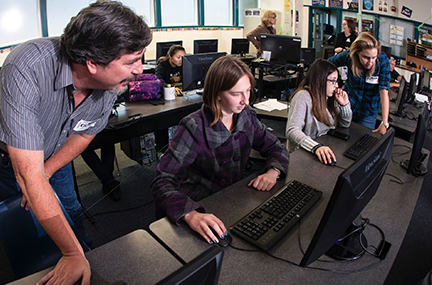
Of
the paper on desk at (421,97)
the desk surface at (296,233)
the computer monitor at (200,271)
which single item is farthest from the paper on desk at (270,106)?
the computer monitor at (200,271)

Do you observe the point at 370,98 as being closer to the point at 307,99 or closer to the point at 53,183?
the point at 307,99

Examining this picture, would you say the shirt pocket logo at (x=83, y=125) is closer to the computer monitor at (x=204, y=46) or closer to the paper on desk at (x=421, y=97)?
the paper on desk at (x=421, y=97)

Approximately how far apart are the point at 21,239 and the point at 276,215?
0.93 metres

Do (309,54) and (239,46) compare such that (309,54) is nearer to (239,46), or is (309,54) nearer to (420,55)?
(239,46)

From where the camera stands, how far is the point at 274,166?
142 cm

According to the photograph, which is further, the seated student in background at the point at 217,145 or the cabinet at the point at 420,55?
the cabinet at the point at 420,55

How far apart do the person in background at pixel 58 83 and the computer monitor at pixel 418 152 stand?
1179mm

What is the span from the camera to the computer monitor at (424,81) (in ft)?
11.7

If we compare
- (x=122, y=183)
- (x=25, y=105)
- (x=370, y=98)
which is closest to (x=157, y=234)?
(x=25, y=105)

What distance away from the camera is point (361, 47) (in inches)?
94.4

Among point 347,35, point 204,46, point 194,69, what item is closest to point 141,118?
point 194,69

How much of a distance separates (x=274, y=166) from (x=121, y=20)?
90 centimetres

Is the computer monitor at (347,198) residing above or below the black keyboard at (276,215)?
above

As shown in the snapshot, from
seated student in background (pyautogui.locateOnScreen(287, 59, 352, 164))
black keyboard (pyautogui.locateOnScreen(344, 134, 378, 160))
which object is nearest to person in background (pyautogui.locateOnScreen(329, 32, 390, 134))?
black keyboard (pyautogui.locateOnScreen(344, 134, 378, 160))
